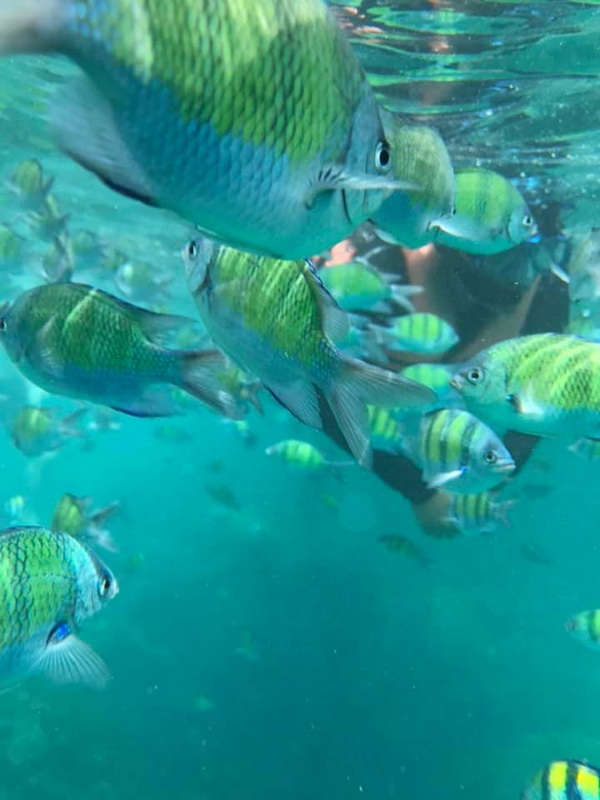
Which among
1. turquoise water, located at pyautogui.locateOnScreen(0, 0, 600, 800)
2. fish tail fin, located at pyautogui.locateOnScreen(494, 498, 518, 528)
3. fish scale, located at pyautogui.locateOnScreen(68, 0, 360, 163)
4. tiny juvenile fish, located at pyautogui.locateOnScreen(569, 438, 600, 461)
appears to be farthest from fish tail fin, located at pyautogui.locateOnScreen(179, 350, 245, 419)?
tiny juvenile fish, located at pyautogui.locateOnScreen(569, 438, 600, 461)

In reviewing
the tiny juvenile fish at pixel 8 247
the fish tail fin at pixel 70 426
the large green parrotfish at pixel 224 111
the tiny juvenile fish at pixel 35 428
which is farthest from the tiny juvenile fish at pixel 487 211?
the tiny juvenile fish at pixel 8 247

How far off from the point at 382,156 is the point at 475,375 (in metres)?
2.65

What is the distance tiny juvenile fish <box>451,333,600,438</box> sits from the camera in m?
3.57

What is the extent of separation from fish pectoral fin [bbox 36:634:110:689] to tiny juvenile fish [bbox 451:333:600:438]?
2.38m

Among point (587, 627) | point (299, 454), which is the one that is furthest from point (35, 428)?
point (587, 627)

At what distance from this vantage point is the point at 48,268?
9.49 meters

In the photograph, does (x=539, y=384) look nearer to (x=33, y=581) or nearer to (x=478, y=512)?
(x=33, y=581)

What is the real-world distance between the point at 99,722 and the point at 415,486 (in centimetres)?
873

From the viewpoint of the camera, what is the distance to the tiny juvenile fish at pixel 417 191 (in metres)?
2.18

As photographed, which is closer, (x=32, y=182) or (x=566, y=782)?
(x=566, y=782)

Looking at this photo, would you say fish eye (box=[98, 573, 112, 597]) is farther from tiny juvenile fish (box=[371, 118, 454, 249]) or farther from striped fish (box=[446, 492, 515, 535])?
striped fish (box=[446, 492, 515, 535])

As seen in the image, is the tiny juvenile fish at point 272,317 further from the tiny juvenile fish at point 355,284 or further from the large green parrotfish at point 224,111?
the tiny juvenile fish at point 355,284

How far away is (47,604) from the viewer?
2852 millimetres

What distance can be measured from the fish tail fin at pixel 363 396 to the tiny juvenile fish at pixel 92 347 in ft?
2.60
